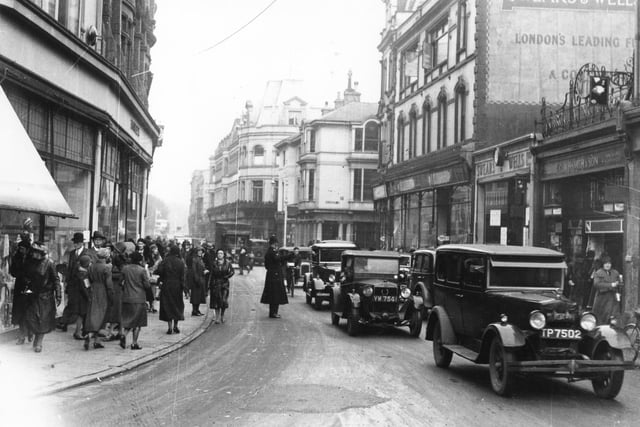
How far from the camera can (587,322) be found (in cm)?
872

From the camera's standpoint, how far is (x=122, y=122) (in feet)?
73.5

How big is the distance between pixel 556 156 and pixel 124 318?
15.0 m

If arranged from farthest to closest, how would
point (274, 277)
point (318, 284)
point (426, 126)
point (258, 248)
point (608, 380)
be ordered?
point (258, 248), point (426, 126), point (318, 284), point (274, 277), point (608, 380)

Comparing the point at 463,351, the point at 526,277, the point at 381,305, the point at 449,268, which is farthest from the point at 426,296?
the point at 526,277

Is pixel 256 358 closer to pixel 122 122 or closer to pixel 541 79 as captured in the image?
pixel 122 122

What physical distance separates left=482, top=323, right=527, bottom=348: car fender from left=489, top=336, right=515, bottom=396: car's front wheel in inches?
3.6

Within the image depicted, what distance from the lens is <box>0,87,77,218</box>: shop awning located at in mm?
9492

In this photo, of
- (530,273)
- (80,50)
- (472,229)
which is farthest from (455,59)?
(530,273)

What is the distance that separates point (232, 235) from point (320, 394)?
1870 inches

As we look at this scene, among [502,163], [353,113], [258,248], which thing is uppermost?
[353,113]

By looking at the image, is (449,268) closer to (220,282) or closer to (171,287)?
(171,287)

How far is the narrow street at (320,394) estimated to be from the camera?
7312mm

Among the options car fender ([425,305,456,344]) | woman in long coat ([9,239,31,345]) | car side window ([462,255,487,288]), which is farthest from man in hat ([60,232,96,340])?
car side window ([462,255,487,288])

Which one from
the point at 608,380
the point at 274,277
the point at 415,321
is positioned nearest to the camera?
the point at 608,380
